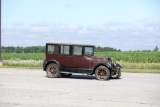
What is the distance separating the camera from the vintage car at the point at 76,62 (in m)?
17.6

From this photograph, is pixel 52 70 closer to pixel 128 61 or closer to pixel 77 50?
pixel 77 50

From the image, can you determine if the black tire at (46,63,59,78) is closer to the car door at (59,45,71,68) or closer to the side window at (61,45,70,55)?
the car door at (59,45,71,68)

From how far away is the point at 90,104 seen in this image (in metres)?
9.34

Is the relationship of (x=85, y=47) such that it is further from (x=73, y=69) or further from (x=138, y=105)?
(x=138, y=105)

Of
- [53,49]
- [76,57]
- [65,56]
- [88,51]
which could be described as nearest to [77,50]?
[76,57]

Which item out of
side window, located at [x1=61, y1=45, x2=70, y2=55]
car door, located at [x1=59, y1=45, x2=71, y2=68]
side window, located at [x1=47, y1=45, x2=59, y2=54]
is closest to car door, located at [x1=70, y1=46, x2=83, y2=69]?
car door, located at [x1=59, y1=45, x2=71, y2=68]

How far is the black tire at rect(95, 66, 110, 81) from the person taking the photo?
17.4 m

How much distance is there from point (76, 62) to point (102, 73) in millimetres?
1515

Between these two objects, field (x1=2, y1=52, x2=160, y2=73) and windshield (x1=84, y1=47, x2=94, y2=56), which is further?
field (x1=2, y1=52, x2=160, y2=73)

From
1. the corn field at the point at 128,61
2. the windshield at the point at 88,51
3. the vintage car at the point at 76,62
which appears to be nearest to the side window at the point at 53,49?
the vintage car at the point at 76,62

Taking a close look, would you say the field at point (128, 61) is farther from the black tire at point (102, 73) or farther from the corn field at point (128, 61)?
the black tire at point (102, 73)

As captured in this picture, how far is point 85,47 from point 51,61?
2.09m

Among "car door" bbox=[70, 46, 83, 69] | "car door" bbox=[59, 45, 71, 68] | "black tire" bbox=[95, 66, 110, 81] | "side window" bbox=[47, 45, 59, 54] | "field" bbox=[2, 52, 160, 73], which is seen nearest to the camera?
"black tire" bbox=[95, 66, 110, 81]

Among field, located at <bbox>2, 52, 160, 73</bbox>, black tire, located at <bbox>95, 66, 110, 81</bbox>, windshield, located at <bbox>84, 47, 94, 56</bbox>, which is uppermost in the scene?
windshield, located at <bbox>84, 47, 94, 56</bbox>
